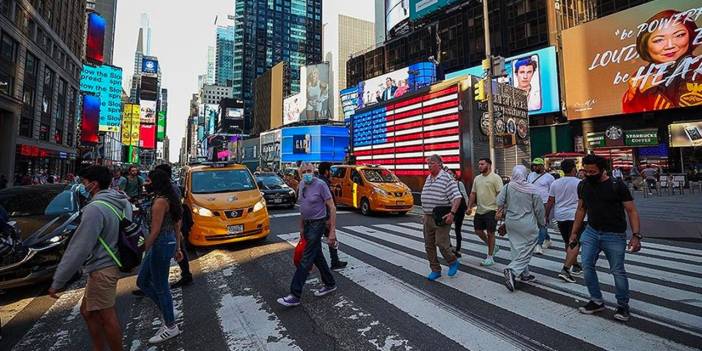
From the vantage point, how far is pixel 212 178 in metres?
8.37

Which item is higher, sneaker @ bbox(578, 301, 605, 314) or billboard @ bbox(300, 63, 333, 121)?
billboard @ bbox(300, 63, 333, 121)

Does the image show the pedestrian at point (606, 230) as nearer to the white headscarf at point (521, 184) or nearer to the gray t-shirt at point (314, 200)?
the white headscarf at point (521, 184)

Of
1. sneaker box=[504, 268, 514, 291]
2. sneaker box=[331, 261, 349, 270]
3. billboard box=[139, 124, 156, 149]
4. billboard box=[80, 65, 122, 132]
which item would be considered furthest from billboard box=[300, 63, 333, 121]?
sneaker box=[504, 268, 514, 291]

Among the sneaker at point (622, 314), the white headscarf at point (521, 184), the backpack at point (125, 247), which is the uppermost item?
the white headscarf at point (521, 184)

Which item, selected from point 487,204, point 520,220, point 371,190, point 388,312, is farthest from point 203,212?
point 371,190

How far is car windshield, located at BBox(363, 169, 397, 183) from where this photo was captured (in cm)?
1306

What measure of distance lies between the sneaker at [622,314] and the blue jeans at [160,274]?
4819mm

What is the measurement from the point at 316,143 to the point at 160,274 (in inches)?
2778

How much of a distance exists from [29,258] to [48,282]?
835 mm

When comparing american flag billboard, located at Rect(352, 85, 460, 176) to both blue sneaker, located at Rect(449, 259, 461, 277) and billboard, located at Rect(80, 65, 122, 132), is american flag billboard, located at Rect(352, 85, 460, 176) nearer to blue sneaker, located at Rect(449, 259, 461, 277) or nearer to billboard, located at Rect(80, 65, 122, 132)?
blue sneaker, located at Rect(449, 259, 461, 277)

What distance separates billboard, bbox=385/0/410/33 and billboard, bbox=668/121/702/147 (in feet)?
127

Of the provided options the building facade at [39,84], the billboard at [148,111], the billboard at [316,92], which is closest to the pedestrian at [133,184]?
the building facade at [39,84]

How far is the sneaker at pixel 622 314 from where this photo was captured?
3789 millimetres

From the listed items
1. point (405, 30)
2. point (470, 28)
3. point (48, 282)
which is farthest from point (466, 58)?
point (48, 282)
